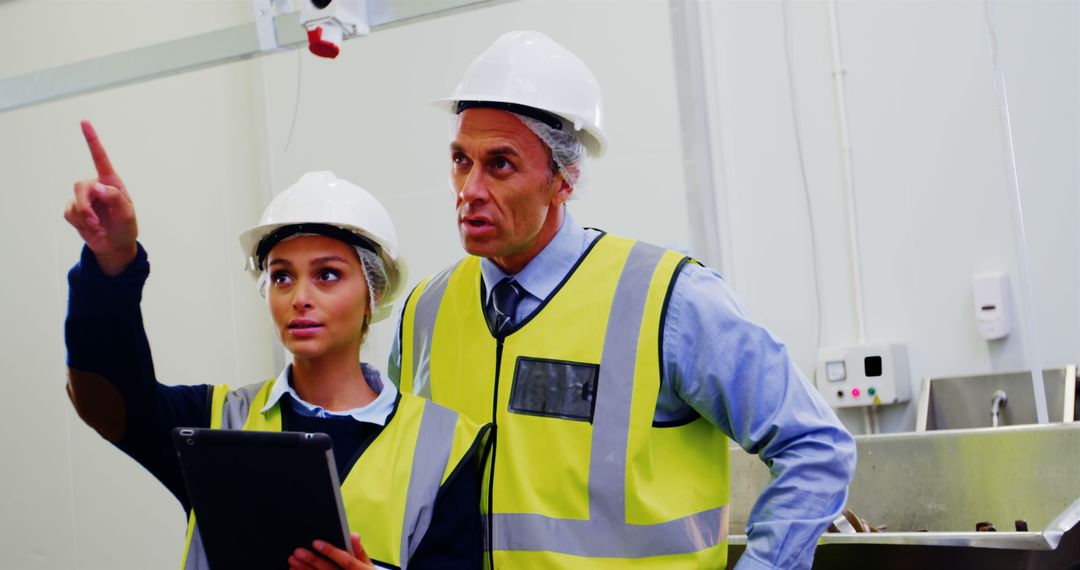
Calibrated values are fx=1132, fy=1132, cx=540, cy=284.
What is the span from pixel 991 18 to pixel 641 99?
3.02ft

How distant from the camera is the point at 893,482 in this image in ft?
8.03

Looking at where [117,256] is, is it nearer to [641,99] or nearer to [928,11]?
[641,99]

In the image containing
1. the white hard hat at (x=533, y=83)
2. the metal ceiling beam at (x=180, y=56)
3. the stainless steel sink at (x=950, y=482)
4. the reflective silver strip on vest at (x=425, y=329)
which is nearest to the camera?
the white hard hat at (x=533, y=83)

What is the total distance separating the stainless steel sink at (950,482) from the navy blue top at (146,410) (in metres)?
0.63

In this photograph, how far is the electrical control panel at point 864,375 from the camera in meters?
2.87

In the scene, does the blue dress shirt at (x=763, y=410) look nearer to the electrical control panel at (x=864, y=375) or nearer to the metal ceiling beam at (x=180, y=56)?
the metal ceiling beam at (x=180, y=56)

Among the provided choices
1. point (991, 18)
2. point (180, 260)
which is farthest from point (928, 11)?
point (180, 260)

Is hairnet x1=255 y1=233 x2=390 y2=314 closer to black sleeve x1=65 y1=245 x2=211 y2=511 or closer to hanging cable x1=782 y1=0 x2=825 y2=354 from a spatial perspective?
black sleeve x1=65 y1=245 x2=211 y2=511

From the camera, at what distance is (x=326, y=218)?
1.59m

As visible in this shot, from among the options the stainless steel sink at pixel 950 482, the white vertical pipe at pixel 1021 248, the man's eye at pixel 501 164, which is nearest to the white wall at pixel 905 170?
the white vertical pipe at pixel 1021 248

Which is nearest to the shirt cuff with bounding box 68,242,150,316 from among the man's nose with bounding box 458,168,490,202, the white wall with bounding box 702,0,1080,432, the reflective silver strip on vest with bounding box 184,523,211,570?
the reflective silver strip on vest with bounding box 184,523,211,570

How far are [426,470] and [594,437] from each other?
9.2 inches

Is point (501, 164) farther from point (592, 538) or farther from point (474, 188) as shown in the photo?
point (592, 538)

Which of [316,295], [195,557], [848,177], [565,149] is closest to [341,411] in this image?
[316,295]
